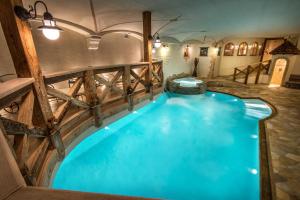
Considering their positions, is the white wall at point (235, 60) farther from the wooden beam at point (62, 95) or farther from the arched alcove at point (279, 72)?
the wooden beam at point (62, 95)

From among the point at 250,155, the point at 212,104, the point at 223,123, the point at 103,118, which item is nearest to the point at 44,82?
the point at 103,118

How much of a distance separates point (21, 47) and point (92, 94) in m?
1.80

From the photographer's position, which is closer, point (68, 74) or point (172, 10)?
point (68, 74)

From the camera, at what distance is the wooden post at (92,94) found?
11.6ft

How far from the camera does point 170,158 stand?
3.78 meters

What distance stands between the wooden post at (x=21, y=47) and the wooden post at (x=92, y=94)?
1.20 meters

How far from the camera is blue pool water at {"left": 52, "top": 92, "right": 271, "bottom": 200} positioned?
3.00 meters

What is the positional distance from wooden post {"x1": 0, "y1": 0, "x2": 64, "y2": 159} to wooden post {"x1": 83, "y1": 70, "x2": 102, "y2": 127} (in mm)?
1198

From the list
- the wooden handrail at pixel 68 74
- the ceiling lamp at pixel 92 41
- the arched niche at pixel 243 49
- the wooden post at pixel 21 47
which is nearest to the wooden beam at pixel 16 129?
the wooden post at pixel 21 47

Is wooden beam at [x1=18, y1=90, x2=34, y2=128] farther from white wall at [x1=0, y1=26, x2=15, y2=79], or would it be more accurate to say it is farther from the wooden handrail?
white wall at [x1=0, y1=26, x2=15, y2=79]

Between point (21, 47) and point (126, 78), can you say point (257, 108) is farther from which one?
point (21, 47)

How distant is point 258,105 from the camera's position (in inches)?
261

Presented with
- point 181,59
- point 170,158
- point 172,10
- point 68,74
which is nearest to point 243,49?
point 181,59

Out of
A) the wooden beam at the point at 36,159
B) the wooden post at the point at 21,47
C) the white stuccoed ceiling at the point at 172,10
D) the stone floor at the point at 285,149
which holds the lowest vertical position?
the stone floor at the point at 285,149
